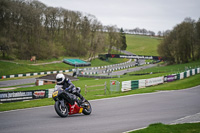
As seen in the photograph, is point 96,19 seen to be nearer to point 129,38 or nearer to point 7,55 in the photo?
point 7,55

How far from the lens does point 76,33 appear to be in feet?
313

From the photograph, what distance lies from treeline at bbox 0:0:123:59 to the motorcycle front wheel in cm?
5422

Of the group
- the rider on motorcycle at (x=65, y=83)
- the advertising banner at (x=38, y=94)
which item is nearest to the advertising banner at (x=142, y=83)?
the advertising banner at (x=38, y=94)

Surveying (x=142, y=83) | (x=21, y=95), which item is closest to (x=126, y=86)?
(x=142, y=83)

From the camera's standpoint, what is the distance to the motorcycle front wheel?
34.0 ft

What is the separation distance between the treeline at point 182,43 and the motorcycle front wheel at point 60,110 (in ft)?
219

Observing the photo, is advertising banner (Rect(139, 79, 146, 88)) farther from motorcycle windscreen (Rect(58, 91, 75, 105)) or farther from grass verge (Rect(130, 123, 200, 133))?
grass verge (Rect(130, 123, 200, 133))

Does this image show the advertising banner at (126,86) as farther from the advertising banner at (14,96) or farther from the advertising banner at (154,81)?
the advertising banner at (14,96)

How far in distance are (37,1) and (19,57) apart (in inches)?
1001

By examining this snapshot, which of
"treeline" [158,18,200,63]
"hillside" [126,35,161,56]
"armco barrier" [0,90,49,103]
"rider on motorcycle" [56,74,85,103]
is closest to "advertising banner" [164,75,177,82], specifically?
"armco barrier" [0,90,49,103]

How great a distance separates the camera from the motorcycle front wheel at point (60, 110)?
10352 millimetres

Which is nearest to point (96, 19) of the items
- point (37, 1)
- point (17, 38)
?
point (37, 1)

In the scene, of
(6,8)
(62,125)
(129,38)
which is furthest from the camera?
(129,38)

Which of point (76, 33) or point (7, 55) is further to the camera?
point (76, 33)
